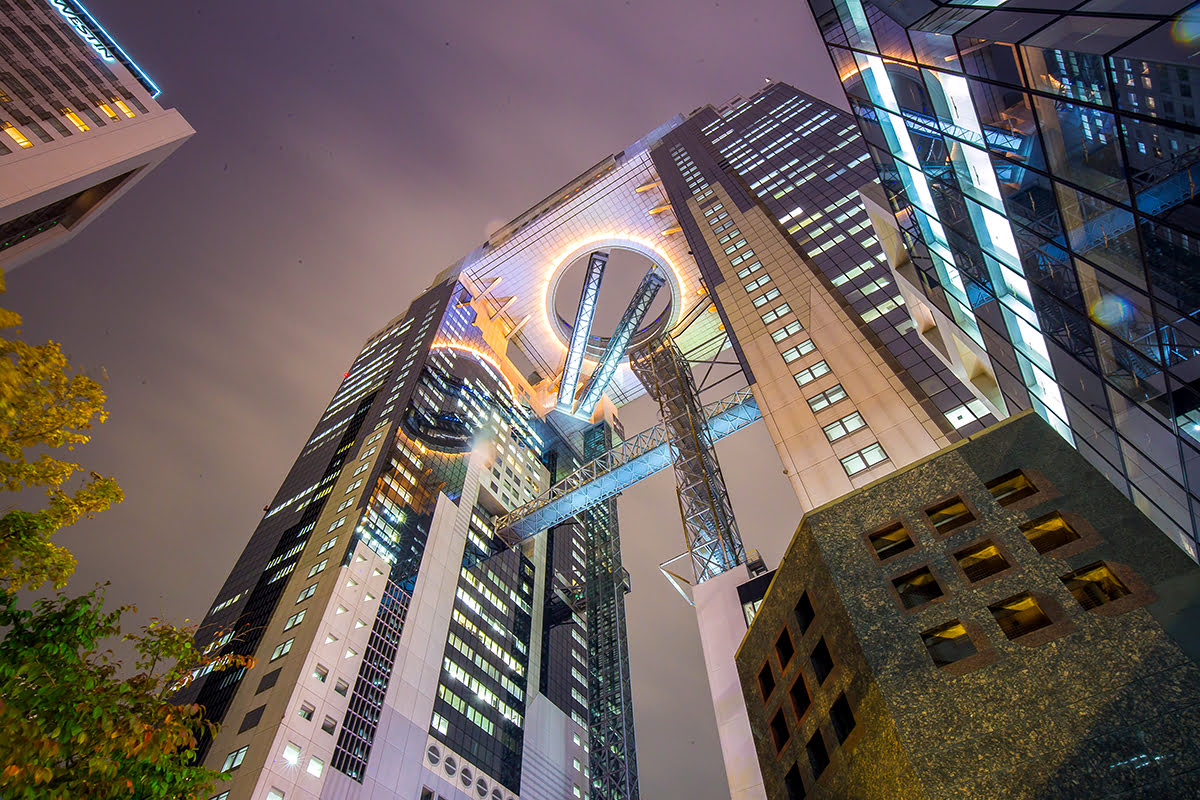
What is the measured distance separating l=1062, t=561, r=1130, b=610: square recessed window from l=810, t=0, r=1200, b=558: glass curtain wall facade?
162 centimetres

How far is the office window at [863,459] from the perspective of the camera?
25391mm

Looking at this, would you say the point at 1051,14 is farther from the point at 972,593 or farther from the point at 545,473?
the point at 545,473

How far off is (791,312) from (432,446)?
48.1 meters

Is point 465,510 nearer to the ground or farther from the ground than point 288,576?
nearer to the ground

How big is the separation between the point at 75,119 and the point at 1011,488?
218 ft

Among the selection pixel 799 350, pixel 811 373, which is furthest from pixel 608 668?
pixel 811 373

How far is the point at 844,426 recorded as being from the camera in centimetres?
2753

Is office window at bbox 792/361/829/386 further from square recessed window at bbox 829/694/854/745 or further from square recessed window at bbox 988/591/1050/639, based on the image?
square recessed window at bbox 829/694/854/745

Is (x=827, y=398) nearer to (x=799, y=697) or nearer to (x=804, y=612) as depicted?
(x=804, y=612)

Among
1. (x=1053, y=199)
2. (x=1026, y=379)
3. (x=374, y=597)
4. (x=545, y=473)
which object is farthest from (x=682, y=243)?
(x=1053, y=199)

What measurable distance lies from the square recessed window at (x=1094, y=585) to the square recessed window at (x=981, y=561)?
4.64 ft

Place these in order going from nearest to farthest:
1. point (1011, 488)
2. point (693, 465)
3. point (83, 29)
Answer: point (1011, 488)
point (693, 465)
point (83, 29)

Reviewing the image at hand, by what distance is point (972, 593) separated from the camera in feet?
52.1

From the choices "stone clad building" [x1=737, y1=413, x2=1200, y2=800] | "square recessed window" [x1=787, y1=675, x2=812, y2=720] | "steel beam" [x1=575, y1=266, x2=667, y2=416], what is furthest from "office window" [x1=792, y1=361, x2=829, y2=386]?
"steel beam" [x1=575, y1=266, x2=667, y2=416]
